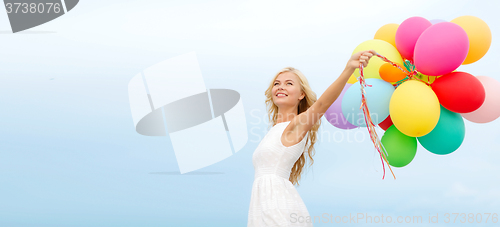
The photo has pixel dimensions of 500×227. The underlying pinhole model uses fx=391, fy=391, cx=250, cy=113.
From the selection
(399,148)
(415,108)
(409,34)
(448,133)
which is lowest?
(399,148)

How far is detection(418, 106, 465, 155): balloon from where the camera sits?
2381 millimetres

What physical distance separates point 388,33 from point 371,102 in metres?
0.61

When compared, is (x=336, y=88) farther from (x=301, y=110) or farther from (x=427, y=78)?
(x=427, y=78)

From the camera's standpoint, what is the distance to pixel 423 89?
2.17m

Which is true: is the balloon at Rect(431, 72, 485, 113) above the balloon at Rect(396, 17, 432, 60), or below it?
below

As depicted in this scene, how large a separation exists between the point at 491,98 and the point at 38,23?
16.2 ft

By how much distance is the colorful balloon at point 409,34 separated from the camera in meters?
2.36

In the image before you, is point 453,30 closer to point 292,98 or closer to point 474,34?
point 474,34

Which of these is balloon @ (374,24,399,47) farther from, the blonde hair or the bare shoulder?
the bare shoulder

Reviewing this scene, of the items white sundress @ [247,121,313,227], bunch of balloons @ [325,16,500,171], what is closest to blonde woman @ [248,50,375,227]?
white sundress @ [247,121,313,227]

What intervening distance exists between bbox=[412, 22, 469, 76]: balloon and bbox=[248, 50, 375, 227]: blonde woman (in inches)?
22.2

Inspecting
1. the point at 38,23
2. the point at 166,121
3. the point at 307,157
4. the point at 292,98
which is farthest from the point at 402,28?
the point at 38,23

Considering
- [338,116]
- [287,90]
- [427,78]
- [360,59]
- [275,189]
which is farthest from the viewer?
[338,116]

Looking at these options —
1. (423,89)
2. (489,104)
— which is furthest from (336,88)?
(489,104)
